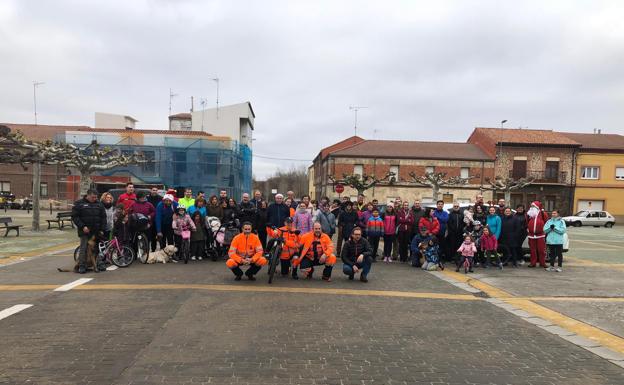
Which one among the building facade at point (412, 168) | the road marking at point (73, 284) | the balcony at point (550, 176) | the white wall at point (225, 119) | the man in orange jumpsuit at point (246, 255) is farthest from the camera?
the white wall at point (225, 119)

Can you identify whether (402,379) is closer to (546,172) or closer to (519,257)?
(519,257)

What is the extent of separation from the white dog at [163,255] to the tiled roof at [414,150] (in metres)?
35.6

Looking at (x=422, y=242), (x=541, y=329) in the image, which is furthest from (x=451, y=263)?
(x=541, y=329)

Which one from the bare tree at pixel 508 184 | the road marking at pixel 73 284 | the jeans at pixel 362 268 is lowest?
the road marking at pixel 73 284

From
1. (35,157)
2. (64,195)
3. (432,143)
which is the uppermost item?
(432,143)

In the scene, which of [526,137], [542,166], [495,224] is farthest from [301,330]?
[526,137]

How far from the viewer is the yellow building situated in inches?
1720

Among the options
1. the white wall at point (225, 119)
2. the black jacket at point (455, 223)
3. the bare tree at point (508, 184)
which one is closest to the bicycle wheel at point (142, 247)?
the black jacket at point (455, 223)

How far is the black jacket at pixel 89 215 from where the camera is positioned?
891 cm

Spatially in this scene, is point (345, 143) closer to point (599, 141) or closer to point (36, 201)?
point (599, 141)

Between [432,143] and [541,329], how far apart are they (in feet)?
150

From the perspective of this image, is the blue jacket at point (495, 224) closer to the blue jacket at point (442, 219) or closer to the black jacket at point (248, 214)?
the blue jacket at point (442, 219)

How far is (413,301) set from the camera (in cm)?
725

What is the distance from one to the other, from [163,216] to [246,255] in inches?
129
